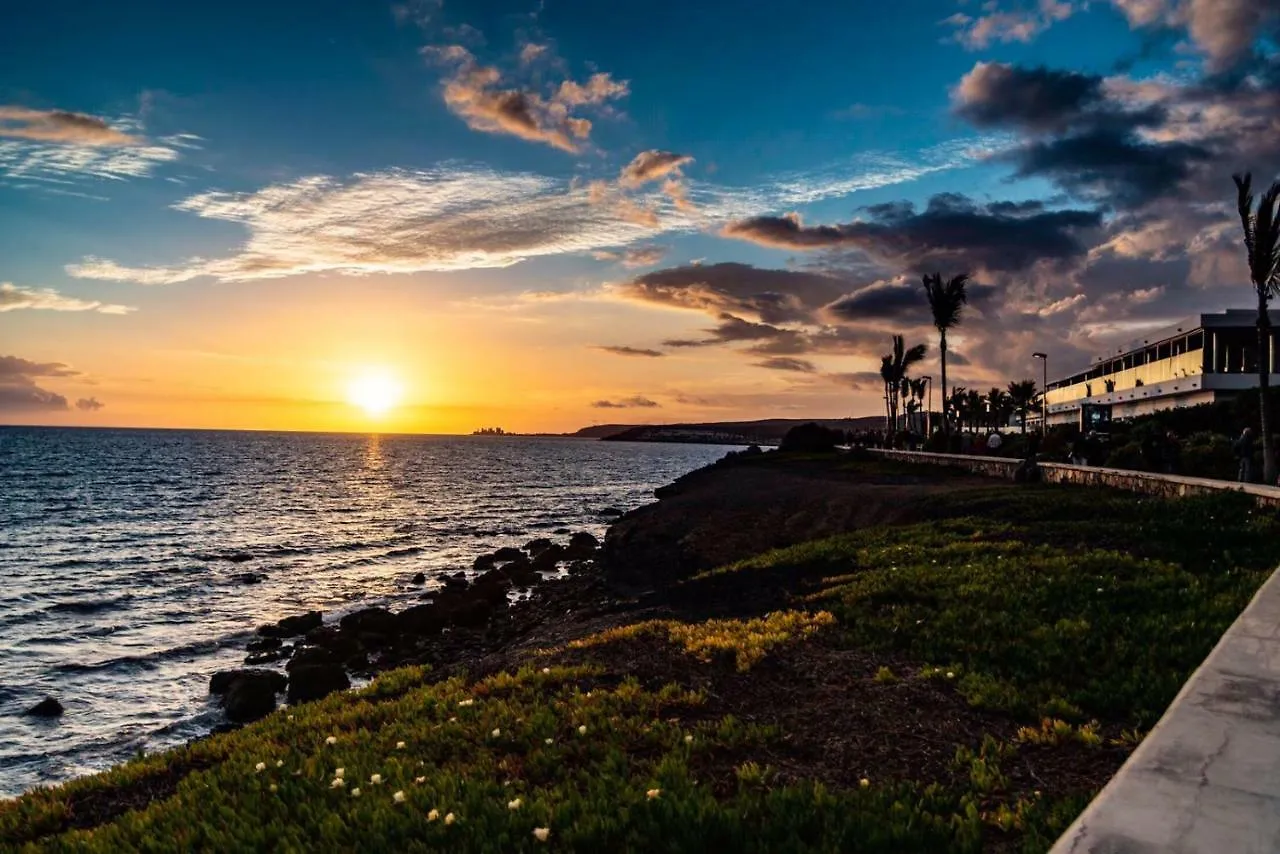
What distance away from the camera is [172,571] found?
3988cm

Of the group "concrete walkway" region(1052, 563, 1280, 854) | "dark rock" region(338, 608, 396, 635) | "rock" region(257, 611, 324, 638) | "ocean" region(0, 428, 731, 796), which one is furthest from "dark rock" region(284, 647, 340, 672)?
"concrete walkway" region(1052, 563, 1280, 854)

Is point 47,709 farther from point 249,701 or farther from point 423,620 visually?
point 423,620

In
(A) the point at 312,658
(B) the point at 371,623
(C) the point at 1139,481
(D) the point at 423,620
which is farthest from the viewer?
(D) the point at 423,620

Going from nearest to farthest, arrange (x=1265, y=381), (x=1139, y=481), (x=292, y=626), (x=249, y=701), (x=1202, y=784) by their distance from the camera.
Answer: (x=1202, y=784)
(x=249, y=701)
(x=1139, y=481)
(x=292, y=626)
(x=1265, y=381)

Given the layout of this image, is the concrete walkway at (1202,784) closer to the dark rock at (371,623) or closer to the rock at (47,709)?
the rock at (47,709)

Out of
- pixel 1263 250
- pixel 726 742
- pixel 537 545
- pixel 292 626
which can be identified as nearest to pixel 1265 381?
pixel 1263 250

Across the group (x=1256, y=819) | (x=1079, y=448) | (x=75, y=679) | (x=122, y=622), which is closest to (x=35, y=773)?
(x=75, y=679)

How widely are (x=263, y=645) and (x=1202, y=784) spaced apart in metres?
27.3

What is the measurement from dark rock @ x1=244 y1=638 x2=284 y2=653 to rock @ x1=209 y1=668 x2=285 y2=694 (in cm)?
386

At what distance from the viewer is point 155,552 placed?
45.9m

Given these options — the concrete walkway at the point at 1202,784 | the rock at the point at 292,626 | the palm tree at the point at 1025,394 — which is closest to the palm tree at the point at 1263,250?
the concrete walkway at the point at 1202,784

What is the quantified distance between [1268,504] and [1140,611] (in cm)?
1004

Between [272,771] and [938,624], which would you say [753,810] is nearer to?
[272,771]

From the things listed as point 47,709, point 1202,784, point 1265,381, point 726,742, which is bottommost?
point 47,709
